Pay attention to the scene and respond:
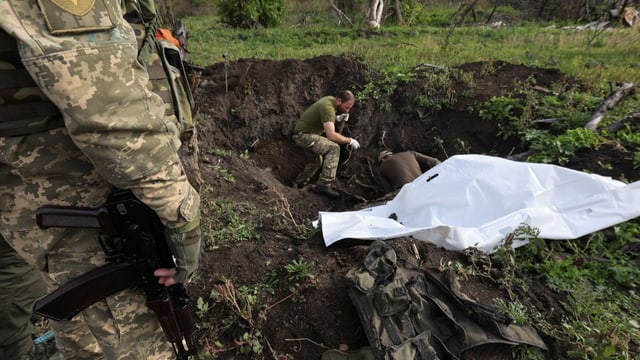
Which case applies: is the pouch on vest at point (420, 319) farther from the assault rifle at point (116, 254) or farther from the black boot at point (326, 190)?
the black boot at point (326, 190)

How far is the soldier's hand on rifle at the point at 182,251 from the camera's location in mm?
1438

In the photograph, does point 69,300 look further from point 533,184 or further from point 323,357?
point 533,184

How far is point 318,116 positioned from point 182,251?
3622 mm

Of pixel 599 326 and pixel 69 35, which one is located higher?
pixel 69 35

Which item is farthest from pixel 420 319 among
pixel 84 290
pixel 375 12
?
pixel 375 12

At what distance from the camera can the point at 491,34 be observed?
770 cm

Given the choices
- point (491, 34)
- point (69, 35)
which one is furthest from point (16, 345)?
point (491, 34)

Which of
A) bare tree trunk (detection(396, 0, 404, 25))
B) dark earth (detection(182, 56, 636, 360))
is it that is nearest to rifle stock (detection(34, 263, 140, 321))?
dark earth (detection(182, 56, 636, 360))

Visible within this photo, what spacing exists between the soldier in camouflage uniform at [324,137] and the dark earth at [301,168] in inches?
10.4

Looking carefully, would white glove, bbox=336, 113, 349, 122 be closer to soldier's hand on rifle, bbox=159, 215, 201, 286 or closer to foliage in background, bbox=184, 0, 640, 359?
foliage in background, bbox=184, 0, 640, 359

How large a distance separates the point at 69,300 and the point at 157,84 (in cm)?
96

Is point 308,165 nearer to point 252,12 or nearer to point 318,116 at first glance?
point 318,116

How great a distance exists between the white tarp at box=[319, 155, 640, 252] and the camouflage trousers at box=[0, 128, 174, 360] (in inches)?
52.9

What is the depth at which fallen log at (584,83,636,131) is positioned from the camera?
139 inches
